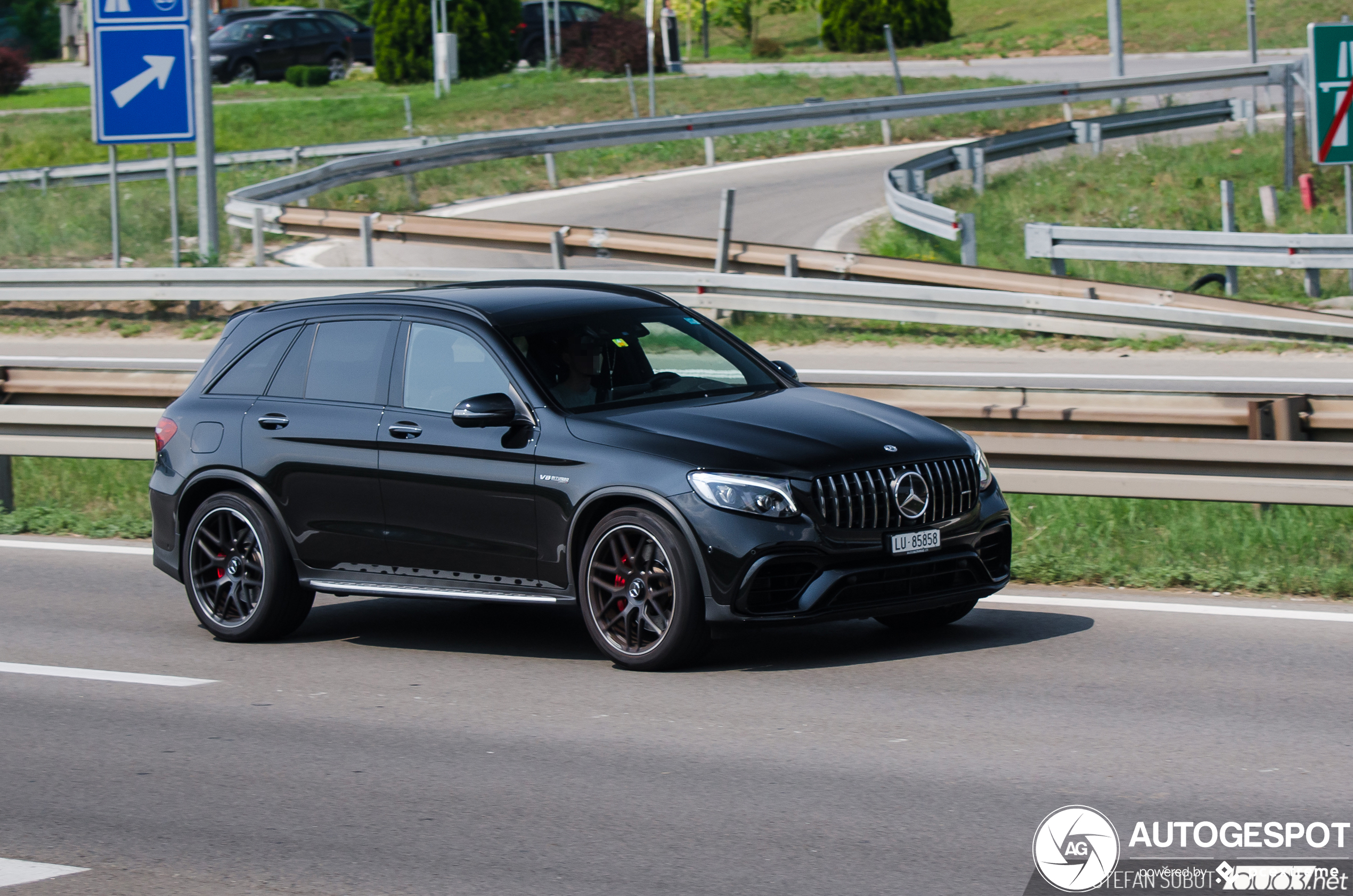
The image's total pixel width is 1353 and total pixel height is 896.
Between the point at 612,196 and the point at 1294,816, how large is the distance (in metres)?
23.2

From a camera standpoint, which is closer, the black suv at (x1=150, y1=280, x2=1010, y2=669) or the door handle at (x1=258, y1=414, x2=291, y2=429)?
the black suv at (x1=150, y1=280, x2=1010, y2=669)

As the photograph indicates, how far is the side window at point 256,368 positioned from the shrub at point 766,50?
51.3 m

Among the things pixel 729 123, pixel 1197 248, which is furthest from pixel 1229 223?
pixel 729 123

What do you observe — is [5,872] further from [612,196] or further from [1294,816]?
[612,196]

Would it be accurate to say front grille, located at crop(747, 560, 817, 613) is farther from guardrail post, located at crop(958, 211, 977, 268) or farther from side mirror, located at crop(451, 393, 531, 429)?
guardrail post, located at crop(958, 211, 977, 268)

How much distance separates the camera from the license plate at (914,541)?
758cm

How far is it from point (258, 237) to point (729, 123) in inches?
360

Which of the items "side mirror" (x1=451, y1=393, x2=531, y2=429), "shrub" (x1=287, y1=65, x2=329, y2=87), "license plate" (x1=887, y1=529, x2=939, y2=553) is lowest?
"license plate" (x1=887, y1=529, x2=939, y2=553)

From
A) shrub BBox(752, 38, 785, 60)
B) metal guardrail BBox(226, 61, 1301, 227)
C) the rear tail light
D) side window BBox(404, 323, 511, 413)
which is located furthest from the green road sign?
shrub BBox(752, 38, 785, 60)

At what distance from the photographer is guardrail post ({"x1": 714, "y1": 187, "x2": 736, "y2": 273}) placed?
18859 millimetres

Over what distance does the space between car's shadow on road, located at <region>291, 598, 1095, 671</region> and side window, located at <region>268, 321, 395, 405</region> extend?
1239 mm

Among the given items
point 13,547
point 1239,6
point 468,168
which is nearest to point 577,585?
point 13,547

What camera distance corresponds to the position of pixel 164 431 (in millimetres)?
9406

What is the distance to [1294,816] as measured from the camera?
545cm
